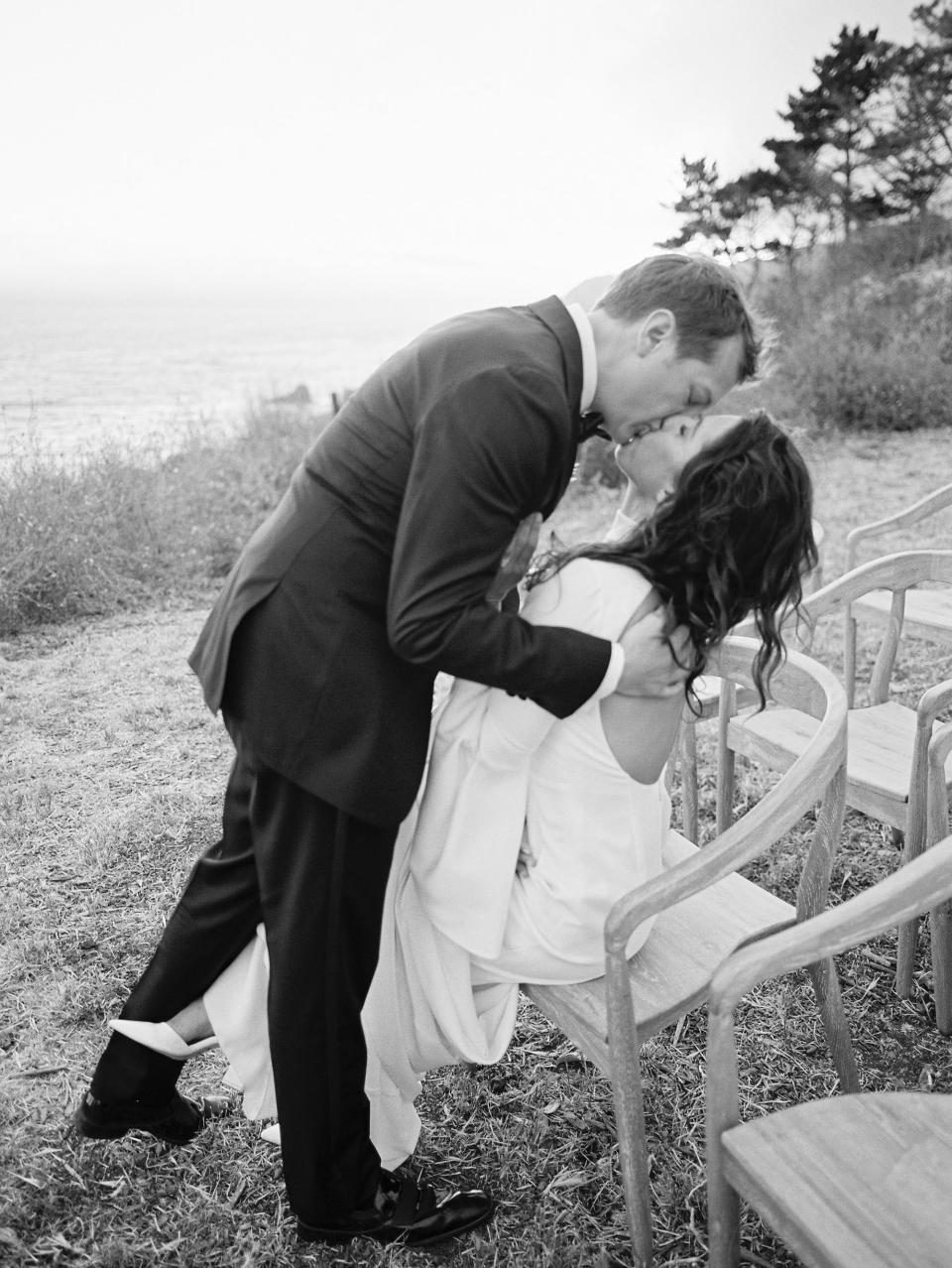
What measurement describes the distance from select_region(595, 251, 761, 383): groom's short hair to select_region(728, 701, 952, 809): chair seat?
1.32m

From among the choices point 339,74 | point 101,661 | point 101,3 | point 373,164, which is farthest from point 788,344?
point 373,164

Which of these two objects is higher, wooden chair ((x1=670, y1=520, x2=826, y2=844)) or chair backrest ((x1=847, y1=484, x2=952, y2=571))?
chair backrest ((x1=847, y1=484, x2=952, y2=571))

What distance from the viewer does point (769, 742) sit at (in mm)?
2801

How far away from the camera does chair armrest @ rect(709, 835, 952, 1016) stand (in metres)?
1.39

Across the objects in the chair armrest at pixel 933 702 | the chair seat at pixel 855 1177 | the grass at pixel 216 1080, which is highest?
the chair armrest at pixel 933 702

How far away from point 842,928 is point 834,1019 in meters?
0.74

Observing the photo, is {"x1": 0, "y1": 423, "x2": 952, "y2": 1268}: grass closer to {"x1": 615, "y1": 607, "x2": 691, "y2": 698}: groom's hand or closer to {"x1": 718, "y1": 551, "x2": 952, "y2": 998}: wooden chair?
{"x1": 718, "y1": 551, "x2": 952, "y2": 998}: wooden chair

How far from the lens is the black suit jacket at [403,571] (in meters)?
1.45

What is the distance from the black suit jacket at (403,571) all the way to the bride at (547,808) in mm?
162

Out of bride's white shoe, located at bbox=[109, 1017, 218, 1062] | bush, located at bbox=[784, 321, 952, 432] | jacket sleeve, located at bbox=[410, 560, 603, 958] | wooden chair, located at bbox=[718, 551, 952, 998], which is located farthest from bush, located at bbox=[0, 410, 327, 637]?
bush, located at bbox=[784, 321, 952, 432]

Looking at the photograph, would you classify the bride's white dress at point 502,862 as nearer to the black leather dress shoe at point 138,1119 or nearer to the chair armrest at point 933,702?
the black leather dress shoe at point 138,1119

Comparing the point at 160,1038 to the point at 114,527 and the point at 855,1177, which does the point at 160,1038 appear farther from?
the point at 114,527

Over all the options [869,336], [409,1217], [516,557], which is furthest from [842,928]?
[869,336]

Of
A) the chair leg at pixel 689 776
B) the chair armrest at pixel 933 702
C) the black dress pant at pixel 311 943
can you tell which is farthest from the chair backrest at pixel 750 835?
the chair leg at pixel 689 776
